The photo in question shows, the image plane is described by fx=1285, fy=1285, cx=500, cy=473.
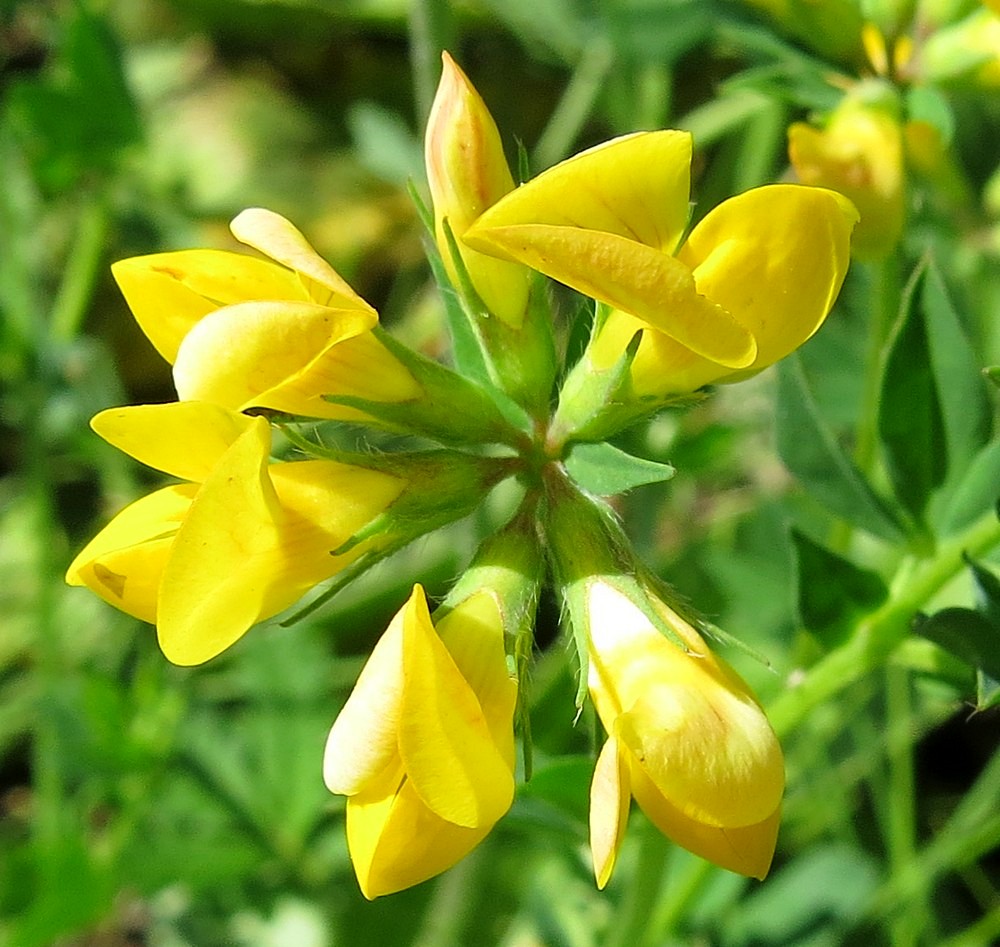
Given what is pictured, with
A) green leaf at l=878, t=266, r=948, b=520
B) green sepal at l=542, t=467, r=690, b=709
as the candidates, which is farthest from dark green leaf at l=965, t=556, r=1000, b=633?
green sepal at l=542, t=467, r=690, b=709

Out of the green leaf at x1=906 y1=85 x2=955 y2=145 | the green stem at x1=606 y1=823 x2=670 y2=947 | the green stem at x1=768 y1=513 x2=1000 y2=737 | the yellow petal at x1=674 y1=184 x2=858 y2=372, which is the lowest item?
the green stem at x1=606 y1=823 x2=670 y2=947

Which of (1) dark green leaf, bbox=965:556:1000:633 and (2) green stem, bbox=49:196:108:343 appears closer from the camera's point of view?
(1) dark green leaf, bbox=965:556:1000:633

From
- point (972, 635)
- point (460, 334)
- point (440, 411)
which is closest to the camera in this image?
point (972, 635)

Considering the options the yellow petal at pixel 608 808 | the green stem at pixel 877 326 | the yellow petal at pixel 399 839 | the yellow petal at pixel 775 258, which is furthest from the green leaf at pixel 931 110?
the yellow petal at pixel 399 839

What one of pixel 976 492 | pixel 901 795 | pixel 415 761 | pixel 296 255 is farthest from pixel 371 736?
pixel 901 795

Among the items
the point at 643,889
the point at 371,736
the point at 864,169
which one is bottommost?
the point at 643,889

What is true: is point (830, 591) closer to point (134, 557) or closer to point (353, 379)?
point (353, 379)

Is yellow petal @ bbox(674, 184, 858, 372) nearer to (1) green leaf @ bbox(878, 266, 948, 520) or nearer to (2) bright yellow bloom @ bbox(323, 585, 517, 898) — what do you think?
(1) green leaf @ bbox(878, 266, 948, 520)
